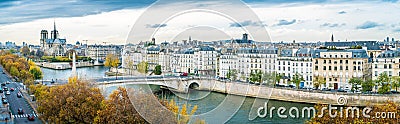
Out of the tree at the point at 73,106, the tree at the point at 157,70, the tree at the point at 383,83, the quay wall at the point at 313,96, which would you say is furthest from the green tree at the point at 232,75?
the tree at the point at 73,106

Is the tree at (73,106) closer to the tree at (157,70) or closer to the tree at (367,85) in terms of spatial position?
the tree at (367,85)

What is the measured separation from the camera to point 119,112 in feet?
23.3

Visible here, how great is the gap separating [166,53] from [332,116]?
61.9ft

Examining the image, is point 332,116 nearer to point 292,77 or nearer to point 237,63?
point 292,77

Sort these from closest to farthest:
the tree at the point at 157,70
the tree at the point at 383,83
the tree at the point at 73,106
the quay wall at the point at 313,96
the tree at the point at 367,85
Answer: the tree at the point at 73,106 < the quay wall at the point at 313,96 < the tree at the point at 383,83 < the tree at the point at 367,85 < the tree at the point at 157,70

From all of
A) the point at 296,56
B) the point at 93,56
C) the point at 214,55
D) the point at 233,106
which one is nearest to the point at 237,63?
the point at 214,55

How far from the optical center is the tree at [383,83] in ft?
49.8

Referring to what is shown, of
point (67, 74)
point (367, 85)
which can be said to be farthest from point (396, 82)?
point (67, 74)

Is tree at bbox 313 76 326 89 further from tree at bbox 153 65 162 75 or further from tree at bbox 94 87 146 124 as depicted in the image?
tree at bbox 94 87 146 124

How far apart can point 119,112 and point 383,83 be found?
11.5 metres

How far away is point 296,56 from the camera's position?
19.7 meters

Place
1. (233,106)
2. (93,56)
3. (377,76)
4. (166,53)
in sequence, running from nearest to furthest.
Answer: (233,106), (377,76), (166,53), (93,56)
